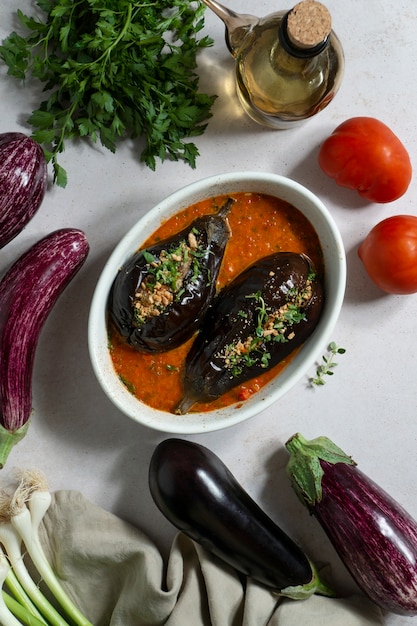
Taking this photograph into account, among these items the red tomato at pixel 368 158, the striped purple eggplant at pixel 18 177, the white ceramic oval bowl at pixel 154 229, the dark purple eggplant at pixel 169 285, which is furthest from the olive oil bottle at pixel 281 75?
the striped purple eggplant at pixel 18 177

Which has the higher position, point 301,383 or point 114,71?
point 114,71

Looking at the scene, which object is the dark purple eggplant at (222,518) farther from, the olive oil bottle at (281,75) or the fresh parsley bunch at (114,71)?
the olive oil bottle at (281,75)

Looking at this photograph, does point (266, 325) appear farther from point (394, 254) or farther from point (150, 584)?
point (150, 584)

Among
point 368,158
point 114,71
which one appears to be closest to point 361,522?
point 368,158

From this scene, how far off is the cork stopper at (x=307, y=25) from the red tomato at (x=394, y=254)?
27.8 inches

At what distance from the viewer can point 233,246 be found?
Result: 2.52 meters

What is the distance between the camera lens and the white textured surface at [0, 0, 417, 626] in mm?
2680

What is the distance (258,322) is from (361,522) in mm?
800

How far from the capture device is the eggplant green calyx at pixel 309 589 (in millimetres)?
2588

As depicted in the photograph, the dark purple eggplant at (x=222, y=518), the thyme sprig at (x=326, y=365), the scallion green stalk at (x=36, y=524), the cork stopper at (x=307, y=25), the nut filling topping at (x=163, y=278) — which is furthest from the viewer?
the thyme sprig at (x=326, y=365)

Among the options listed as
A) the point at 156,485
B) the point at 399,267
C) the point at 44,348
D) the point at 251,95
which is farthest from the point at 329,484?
the point at 251,95

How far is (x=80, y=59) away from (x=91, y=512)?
1.60 meters

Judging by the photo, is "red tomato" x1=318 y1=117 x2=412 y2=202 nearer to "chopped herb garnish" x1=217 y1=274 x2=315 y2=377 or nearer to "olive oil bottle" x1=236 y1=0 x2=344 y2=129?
"olive oil bottle" x1=236 y1=0 x2=344 y2=129

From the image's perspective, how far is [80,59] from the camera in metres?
2.48
